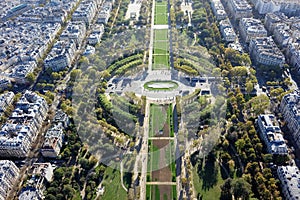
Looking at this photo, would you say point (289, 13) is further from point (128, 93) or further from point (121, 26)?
point (128, 93)

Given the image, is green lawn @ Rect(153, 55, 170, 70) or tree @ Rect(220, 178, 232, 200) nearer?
tree @ Rect(220, 178, 232, 200)

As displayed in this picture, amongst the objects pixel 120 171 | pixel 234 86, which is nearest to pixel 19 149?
pixel 120 171

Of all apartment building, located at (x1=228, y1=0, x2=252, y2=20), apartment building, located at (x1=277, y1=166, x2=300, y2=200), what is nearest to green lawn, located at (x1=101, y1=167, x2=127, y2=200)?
apartment building, located at (x1=277, y1=166, x2=300, y2=200)

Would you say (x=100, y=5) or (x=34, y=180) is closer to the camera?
(x=34, y=180)

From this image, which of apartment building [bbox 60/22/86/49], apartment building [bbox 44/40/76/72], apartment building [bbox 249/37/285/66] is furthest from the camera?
apartment building [bbox 60/22/86/49]

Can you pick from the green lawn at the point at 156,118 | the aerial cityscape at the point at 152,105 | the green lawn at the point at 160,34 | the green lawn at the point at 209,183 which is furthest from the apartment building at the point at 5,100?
the green lawn at the point at 160,34

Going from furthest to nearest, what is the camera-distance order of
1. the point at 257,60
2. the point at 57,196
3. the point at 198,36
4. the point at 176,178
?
the point at 198,36
the point at 257,60
the point at 176,178
the point at 57,196

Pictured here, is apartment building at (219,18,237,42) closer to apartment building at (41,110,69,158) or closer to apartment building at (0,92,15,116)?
apartment building at (41,110,69,158)
